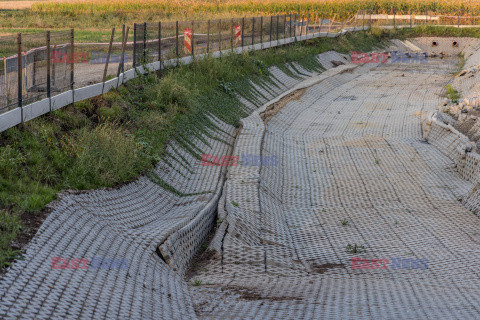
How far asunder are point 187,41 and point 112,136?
8648 mm

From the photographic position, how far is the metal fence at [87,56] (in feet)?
27.9

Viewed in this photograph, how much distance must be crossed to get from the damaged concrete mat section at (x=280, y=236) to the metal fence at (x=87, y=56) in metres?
2.03

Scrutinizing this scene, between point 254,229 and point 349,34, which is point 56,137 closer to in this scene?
point 254,229

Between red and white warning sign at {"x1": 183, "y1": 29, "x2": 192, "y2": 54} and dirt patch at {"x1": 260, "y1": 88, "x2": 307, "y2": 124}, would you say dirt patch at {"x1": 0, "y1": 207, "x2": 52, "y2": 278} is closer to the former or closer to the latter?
dirt patch at {"x1": 260, "y1": 88, "x2": 307, "y2": 124}

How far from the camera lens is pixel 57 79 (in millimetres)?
9977

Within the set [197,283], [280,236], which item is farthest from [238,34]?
[197,283]

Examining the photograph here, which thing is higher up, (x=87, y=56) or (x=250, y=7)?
(x=250, y=7)

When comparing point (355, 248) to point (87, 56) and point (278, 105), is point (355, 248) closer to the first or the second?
point (87, 56)

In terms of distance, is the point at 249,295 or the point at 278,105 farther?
the point at 278,105

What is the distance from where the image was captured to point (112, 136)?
956 centimetres

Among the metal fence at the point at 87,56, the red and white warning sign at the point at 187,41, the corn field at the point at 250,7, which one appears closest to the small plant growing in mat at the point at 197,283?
the metal fence at the point at 87,56

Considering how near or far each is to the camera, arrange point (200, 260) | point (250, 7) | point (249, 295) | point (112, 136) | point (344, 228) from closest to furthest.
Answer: point (249, 295), point (200, 260), point (344, 228), point (112, 136), point (250, 7)

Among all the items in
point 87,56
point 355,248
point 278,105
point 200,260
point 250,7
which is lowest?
point 200,260

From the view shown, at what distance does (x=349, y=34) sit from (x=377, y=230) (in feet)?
94.4
